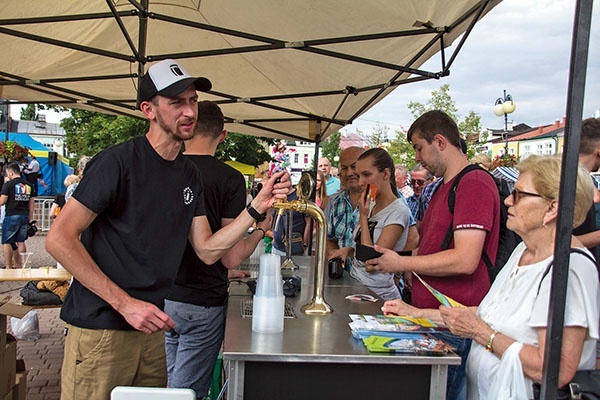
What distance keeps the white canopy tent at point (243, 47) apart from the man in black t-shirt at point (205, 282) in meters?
1.25

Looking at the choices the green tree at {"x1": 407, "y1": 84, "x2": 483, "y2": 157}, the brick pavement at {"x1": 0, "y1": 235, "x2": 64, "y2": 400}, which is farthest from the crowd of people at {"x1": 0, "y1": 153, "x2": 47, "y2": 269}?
the green tree at {"x1": 407, "y1": 84, "x2": 483, "y2": 157}

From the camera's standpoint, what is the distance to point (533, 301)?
1.66 metres

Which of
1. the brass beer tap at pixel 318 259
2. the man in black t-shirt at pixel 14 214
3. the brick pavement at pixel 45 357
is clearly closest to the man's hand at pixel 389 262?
the brass beer tap at pixel 318 259

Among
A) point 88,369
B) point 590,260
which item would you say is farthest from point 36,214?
point 590,260

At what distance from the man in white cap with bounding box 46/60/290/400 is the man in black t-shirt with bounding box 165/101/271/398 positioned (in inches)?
20.2

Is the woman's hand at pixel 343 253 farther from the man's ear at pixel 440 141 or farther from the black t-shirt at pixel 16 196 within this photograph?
the black t-shirt at pixel 16 196

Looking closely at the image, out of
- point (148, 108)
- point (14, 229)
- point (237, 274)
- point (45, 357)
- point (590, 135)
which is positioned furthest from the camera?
point (14, 229)

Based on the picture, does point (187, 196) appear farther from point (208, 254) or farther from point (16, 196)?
point (16, 196)

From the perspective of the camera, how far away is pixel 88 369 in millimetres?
1966

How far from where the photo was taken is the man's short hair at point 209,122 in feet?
9.23

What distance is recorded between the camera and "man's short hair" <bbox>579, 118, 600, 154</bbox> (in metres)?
1.39

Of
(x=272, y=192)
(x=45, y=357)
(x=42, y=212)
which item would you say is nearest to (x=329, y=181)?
(x=45, y=357)

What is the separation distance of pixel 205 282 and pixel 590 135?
1890mm

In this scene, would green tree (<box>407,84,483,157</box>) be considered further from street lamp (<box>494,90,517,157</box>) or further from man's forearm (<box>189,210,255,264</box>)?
man's forearm (<box>189,210,255,264</box>)
